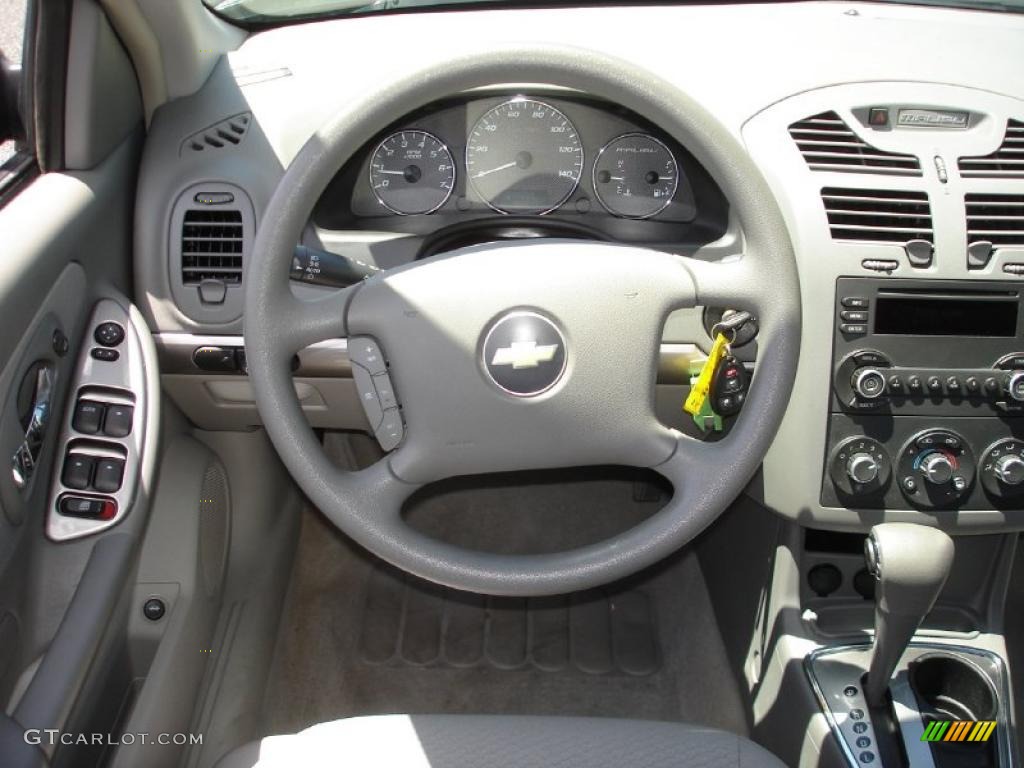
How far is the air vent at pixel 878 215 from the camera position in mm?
1614

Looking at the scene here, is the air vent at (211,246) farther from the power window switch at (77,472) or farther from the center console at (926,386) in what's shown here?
the center console at (926,386)

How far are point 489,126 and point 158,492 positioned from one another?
38.8 inches

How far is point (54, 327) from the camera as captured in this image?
1.60 m

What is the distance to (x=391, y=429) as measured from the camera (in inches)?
54.7

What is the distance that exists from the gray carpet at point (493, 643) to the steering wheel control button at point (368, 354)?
1.15 metres

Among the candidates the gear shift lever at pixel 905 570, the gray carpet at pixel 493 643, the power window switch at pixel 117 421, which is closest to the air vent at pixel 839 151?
the gear shift lever at pixel 905 570

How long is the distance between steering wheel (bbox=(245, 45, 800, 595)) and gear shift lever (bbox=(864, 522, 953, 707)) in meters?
0.28

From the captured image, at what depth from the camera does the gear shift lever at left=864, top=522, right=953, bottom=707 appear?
145 cm

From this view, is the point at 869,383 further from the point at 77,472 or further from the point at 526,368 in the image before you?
the point at 77,472

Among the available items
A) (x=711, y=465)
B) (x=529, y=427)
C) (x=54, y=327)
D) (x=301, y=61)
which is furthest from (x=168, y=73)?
(x=711, y=465)

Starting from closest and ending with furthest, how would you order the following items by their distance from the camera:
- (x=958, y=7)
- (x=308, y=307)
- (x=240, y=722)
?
(x=308, y=307)
(x=958, y=7)
(x=240, y=722)

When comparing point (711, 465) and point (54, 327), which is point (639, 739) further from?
point (54, 327)

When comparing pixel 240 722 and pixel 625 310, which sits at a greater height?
pixel 625 310

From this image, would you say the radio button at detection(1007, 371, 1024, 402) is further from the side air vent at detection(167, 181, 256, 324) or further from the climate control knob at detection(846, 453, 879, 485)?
the side air vent at detection(167, 181, 256, 324)
